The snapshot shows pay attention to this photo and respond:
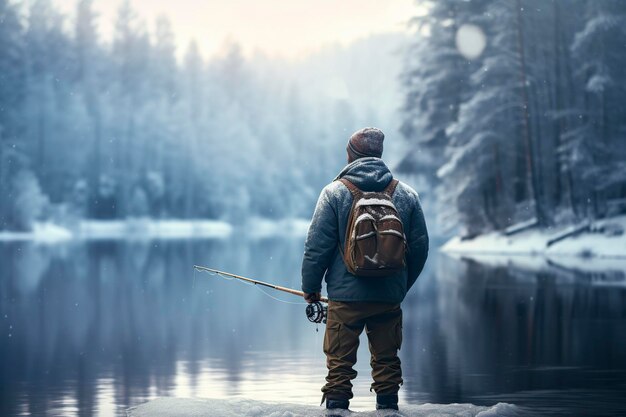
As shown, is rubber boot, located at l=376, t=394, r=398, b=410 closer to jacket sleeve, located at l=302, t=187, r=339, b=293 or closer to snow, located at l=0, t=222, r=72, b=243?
jacket sleeve, located at l=302, t=187, r=339, b=293

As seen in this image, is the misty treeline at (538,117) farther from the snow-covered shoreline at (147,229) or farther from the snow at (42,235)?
the snow-covered shoreline at (147,229)

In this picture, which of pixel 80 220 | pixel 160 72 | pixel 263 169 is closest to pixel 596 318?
pixel 80 220

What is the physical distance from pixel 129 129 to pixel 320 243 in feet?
292

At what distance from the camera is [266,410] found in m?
8.29

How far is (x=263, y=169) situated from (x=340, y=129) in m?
32.1

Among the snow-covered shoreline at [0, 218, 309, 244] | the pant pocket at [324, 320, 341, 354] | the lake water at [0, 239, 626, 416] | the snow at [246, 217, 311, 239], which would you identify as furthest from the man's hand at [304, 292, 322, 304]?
the snow at [246, 217, 311, 239]

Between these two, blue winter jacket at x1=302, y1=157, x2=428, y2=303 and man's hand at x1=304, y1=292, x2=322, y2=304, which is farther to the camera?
man's hand at x1=304, y1=292, x2=322, y2=304

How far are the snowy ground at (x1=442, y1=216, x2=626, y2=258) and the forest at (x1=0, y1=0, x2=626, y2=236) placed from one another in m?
0.72

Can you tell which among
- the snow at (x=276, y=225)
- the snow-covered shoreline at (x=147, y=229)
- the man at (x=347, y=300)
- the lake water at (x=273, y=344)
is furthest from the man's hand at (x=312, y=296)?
the snow at (x=276, y=225)

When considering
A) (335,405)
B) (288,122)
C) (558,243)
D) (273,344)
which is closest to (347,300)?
(335,405)

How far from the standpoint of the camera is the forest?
42.8 metres

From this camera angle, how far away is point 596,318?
1670 cm

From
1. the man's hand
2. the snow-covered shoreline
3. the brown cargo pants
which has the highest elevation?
the snow-covered shoreline

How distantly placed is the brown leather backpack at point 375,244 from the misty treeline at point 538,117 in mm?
32811
